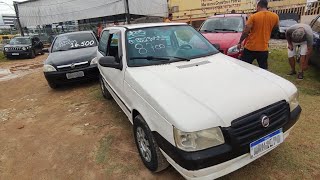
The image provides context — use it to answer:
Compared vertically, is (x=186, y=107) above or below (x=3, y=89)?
above

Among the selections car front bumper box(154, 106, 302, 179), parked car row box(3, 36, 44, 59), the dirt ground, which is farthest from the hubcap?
parked car row box(3, 36, 44, 59)

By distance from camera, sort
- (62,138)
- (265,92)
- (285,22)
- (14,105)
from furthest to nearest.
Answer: (285,22)
(14,105)
(62,138)
(265,92)

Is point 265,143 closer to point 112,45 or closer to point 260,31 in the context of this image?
point 260,31

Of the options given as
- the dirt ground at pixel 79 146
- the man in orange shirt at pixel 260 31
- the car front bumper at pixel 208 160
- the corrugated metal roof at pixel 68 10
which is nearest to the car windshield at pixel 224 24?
the man in orange shirt at pixel 260 31

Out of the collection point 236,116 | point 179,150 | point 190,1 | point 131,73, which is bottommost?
point 179,150

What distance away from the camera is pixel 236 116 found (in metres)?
2.21

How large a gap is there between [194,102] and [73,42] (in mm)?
6298

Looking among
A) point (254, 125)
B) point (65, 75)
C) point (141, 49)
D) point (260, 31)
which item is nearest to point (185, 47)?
point (141, 49)

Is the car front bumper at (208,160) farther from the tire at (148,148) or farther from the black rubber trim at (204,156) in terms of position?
the tire at (148,148)

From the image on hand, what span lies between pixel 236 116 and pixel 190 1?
2322cm

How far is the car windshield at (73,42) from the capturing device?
24.8ft

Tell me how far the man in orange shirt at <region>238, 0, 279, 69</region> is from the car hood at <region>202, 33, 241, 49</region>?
1276 millimetres

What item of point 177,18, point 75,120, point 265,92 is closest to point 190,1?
point 177,18

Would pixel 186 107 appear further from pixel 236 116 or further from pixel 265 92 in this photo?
pixel 265 92
